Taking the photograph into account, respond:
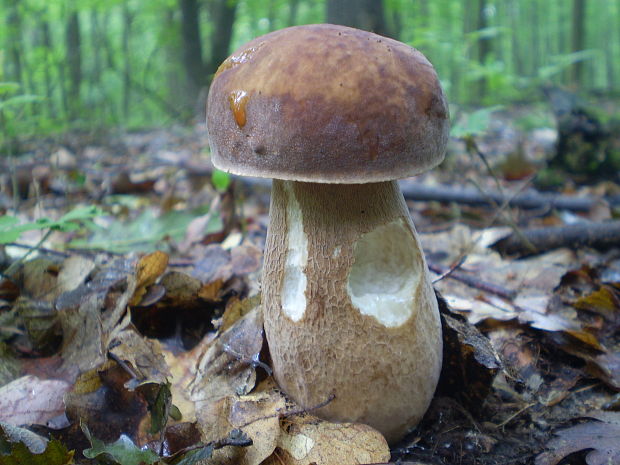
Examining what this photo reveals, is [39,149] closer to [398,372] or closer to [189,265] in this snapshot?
[189,265]

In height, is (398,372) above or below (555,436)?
above

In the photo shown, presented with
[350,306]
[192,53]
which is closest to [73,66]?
[192,53]

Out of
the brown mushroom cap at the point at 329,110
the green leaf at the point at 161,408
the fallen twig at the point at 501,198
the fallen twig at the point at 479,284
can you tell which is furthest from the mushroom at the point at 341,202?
the fallen twig at the point at 501,198

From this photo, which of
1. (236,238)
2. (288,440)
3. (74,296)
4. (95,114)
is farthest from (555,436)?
(95,114)

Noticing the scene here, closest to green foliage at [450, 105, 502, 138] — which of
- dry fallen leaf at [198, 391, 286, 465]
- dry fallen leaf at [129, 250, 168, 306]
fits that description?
dry fallen leaf at [129, 250, 168, 306]

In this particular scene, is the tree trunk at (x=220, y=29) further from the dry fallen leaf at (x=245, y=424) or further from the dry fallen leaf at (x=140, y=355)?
the dry fallen leaf at (x=245, y=424)

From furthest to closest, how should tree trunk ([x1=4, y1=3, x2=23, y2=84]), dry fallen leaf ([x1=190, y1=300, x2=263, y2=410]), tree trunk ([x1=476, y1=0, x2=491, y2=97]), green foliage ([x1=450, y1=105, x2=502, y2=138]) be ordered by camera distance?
tree trunk ([x1=476, y1=0, x2=491, y2=97]) → tree trunk ([x1=4, y1=3, x2=23, y2=84]) → green foliage ([x1=450, y1=105, x2=502, y2=138]) → dry fallen leaf ([x1=190, y1=300, x2=263, y2=410])

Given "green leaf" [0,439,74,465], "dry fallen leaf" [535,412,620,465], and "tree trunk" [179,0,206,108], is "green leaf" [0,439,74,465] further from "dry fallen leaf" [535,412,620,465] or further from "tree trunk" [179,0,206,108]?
"tree trunk" [179,0,206,108]

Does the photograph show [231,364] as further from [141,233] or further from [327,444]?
[141,233]
